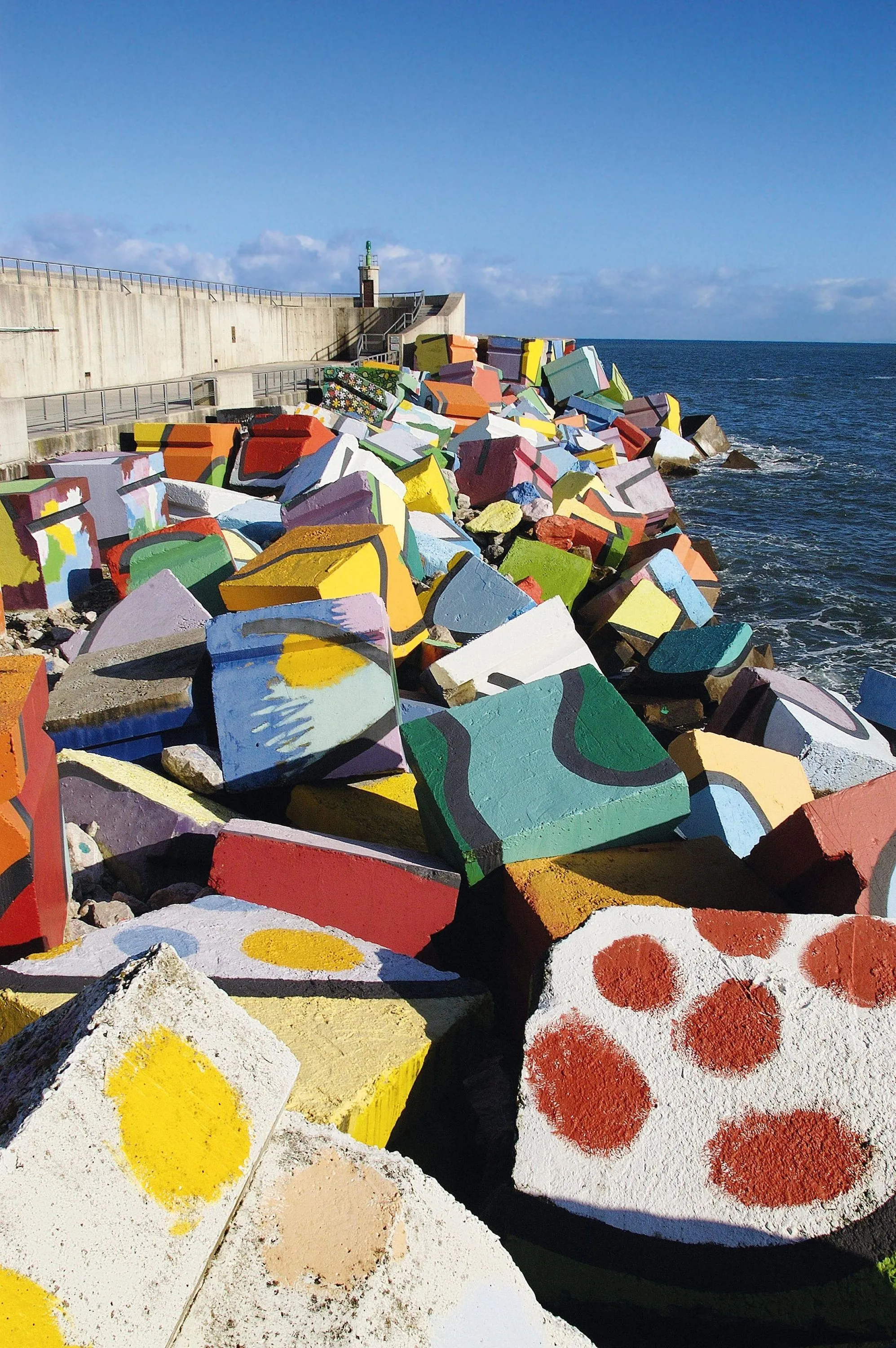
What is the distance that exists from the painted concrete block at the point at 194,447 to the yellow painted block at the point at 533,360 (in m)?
16.2

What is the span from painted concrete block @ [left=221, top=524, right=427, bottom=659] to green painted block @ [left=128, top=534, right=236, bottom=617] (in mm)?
468

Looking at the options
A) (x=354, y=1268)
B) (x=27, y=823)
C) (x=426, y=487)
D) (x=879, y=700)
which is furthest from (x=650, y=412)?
(x=354, y=1268)

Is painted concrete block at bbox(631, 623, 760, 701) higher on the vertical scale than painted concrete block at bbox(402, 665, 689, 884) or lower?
lower

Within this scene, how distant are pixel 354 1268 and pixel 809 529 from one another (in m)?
15.8

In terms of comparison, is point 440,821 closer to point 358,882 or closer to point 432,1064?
point 358,882

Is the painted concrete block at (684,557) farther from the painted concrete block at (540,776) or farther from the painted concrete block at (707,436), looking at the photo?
the painted concrete block at (707,436)

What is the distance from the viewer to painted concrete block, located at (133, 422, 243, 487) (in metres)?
9.37

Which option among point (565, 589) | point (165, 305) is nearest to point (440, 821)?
point (565, 589)

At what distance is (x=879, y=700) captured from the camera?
5949 mm

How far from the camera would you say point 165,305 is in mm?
21000

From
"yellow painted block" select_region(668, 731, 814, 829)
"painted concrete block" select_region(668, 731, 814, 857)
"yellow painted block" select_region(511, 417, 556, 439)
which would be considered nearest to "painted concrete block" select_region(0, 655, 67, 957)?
"painted concrete block" select_region(668, 731, 814, 857)

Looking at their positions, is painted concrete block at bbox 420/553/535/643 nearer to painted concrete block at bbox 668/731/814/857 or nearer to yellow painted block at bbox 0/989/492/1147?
painted concrete block at bbox 668/731/814/857

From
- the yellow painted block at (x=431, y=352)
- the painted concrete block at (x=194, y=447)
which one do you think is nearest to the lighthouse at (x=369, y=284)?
the yellow painted block at (x=431, y=352)

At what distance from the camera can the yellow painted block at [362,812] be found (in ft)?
10.8
